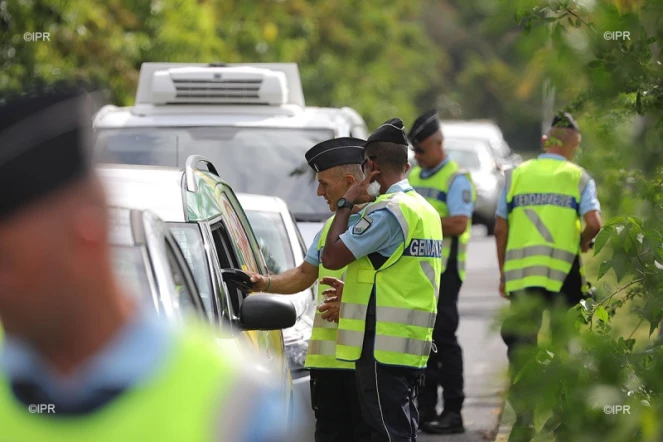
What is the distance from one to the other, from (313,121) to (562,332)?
729 cm

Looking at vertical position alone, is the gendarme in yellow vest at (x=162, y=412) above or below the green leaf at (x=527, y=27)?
below

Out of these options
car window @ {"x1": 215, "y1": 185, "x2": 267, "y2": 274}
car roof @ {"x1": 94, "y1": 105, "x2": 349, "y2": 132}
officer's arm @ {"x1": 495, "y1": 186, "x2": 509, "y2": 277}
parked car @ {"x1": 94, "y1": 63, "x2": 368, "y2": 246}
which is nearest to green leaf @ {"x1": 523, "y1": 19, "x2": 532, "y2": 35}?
car window @ {"x1": 215, "y1": 185, "x2": 267, "y2": 274}

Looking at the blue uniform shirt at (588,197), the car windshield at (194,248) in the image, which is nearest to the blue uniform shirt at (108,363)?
the car windshield at (194,248)

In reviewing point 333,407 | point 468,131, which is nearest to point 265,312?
point 333,407

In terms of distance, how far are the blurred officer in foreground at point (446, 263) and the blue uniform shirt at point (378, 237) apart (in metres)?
2.90

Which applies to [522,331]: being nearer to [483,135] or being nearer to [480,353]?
[480,353]

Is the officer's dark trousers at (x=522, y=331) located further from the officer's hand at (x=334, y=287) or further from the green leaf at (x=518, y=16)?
the officer's hand at (x=334, y=287)

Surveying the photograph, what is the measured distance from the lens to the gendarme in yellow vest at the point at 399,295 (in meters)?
5.27

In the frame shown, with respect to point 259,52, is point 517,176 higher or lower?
higher

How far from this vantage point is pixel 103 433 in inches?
70.0

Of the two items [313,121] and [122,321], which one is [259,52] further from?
[122,321]

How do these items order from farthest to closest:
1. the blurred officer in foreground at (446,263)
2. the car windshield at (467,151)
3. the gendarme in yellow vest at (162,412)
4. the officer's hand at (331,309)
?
the car windshield at (467,151) < the blurred officer in foreground at (446,263) < the officer's hand at (331,309) < the gendarme in yellow vest at (162,412)

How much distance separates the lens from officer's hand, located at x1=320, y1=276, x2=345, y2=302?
5500 millimetres

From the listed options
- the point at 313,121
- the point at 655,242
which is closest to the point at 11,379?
the point at 655,242
